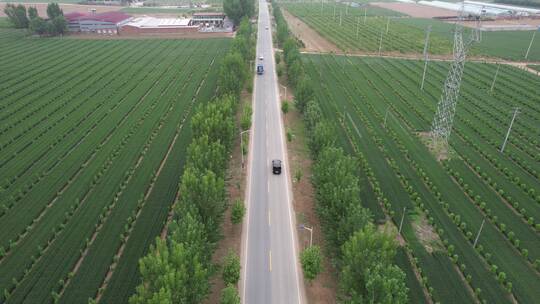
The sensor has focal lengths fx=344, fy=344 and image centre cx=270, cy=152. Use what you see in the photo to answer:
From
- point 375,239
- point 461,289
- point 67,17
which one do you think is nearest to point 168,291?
point 375,239

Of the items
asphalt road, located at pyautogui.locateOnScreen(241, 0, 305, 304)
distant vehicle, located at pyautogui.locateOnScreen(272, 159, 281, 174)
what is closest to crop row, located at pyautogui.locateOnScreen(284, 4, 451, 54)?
asphalt road, located at pyautogui.locateOnScreen(241, 0, 305, 304)

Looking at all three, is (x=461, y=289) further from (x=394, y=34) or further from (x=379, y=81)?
(x=394, y=34)

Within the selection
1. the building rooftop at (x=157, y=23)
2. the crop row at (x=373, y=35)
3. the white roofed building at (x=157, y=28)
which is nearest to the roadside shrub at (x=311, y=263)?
the crop row at (x=373, y=35)

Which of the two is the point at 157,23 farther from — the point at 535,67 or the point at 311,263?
the point at 311,263

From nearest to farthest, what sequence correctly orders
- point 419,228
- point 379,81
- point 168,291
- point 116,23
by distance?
point 168,291
point 419,228
point 379,81
point 116,23

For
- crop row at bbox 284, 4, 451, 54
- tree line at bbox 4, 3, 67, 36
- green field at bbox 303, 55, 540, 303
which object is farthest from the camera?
tree line at bbox 4, 3, 67, 36

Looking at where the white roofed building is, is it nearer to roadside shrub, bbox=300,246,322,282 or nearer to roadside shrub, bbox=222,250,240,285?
roadside shrub, bbox=222,250,240,285
